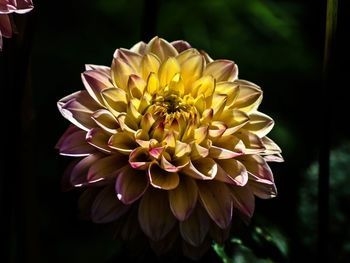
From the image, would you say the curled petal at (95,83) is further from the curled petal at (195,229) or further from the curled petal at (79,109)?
the curled petal at (195,229)

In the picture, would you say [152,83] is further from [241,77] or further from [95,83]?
[241,77]

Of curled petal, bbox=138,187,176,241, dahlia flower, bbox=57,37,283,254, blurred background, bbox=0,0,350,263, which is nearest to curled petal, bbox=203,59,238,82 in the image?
dahlia flower, bbox=57,37,283,254

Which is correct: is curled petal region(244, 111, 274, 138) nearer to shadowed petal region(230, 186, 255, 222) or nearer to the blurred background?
shadowed petal region(230, 186, 255, 222)

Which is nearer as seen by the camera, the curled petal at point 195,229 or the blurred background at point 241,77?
the curled petal at point 195,229

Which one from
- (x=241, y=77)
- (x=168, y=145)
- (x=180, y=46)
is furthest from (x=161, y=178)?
(x=241, y=77)

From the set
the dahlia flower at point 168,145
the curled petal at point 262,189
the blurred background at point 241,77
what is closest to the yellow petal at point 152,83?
the dahlia flower at point 168,145

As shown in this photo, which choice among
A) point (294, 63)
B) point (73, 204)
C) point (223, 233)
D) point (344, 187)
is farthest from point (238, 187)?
point (294, 63)
